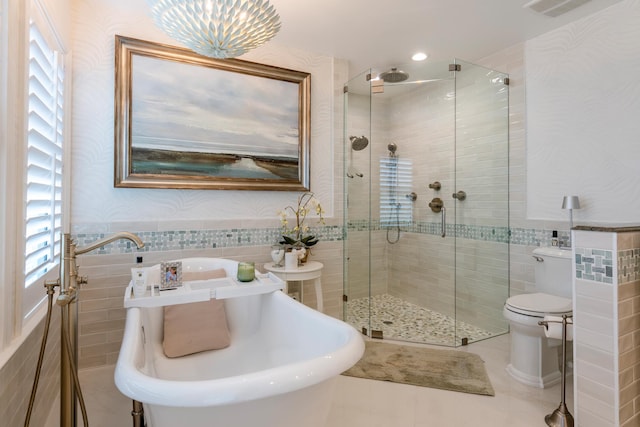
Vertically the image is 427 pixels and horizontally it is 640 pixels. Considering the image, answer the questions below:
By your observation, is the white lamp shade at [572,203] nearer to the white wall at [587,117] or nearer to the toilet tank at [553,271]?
the white wall at [587,117]

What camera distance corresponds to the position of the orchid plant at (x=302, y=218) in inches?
111

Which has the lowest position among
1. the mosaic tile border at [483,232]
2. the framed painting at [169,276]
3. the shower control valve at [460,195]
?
the framed painting at [169,276]

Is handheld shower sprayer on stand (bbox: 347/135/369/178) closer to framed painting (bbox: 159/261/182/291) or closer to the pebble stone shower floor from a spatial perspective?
the pebble stone shower floor

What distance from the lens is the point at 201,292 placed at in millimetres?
1683

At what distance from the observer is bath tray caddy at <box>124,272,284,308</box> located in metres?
1.62

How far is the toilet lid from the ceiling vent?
2066 mm

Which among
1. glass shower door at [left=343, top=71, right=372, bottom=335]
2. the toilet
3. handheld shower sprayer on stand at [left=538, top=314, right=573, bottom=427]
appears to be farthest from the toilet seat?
glass shower door at [left=343, top=71, right=372, bottom=335]

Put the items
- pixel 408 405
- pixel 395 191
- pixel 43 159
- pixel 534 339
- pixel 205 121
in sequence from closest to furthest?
1. pixel 43 159
2. pixel 408 405
3. pixel 534 339
4. pixel 205 121
5. pixel 395 191

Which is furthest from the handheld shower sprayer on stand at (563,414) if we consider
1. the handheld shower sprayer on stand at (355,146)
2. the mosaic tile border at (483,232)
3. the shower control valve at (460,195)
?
the handheld shower sprayer on stand at (355,146)

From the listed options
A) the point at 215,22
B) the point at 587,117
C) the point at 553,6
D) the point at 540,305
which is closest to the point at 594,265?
the point at 540,305

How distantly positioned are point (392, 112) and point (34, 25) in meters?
2.84

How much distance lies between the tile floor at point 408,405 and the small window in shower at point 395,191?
171 centimetres

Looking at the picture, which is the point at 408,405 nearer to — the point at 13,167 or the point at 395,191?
the point at 395,191

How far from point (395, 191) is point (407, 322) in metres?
1.36
